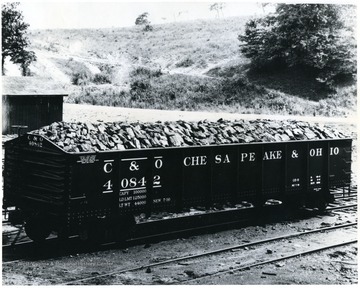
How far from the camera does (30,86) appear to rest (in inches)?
586

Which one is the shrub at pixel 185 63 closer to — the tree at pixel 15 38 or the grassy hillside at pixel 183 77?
the grassy hillside at pixel 183 77

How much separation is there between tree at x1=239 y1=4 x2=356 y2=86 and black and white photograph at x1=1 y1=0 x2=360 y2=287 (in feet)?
0.21

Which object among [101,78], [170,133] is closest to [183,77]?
[101,78]

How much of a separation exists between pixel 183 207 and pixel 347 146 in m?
6.09

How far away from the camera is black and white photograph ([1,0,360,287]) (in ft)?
34.3

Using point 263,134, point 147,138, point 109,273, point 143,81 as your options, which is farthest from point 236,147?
point 143,81

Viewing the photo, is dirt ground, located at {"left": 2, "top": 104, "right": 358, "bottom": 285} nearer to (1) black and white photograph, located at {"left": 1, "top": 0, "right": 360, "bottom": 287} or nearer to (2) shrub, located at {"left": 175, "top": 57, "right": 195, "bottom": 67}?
(1) black and white photograph, located at {"left": 1, "top": 0, "right": 360, "bottom": 287}

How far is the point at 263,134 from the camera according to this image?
13.8m

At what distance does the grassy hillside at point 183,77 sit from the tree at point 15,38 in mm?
2754

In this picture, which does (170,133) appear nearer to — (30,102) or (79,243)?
(79,243)

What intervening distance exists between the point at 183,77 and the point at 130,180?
11.2m

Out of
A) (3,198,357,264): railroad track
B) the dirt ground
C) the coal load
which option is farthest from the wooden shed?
the dirt ground

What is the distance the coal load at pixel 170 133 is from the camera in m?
11.0

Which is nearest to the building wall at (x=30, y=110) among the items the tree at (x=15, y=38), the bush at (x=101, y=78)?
the tree at (x=15, y=38)
